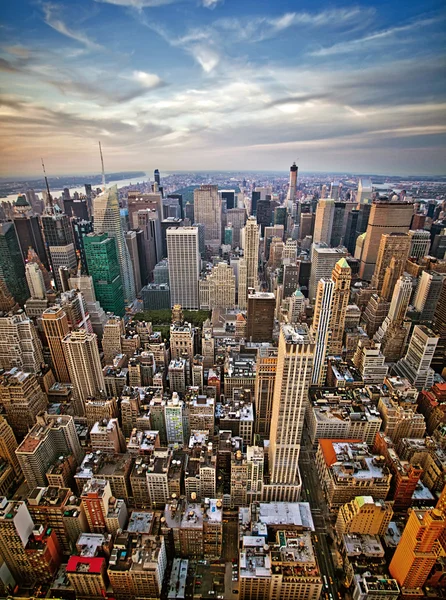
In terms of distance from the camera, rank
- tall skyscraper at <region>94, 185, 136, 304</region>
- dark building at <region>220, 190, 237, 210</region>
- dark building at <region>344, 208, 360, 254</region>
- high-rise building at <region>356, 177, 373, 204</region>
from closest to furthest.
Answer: tall skyscraper at <region>94, 185, 136, 304</region> → high-rise building at <region>356, 177, 373, 204</region> → dark building at <region>344, 208, 360, 254</region> → dark building at <region>220, 190, 237, 210</region>

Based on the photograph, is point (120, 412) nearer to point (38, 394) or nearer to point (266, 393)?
point (38, 394)

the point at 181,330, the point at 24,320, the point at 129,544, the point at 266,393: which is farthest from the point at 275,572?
the point at 24,320

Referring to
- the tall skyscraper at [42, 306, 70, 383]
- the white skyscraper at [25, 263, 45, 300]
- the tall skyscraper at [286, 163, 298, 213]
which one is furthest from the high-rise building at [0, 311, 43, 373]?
the tall skyscraper at [286, 163, 298, 213]

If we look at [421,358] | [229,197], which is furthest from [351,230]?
[421,358]

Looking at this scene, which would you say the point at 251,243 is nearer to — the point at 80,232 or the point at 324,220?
the point at 324,220

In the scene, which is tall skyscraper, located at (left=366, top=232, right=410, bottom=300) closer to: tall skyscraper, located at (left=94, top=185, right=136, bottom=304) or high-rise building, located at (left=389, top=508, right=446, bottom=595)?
high-rise building, located at (left=389, top=508, right=446, bottom=595)
